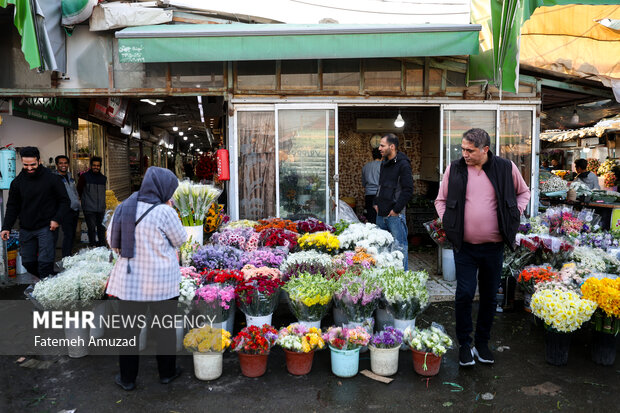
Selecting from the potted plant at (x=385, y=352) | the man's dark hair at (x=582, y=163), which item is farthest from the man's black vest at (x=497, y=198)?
the man's dark hair at (x=582, y=163)

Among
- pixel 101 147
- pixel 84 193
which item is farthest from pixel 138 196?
pixel 101 147

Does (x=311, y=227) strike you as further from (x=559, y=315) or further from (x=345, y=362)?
(x=559, y=315)

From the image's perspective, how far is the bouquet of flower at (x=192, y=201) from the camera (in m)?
5.90

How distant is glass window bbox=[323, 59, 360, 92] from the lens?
26.0 feet

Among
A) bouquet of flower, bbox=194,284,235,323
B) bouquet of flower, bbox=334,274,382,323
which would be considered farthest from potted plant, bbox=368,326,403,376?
bouquet of flower, bbox=194,284,235,323

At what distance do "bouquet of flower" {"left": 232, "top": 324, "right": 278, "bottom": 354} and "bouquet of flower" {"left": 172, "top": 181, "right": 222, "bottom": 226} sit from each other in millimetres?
2407

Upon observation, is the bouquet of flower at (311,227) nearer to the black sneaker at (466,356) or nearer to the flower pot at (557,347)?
the black sneaker at (466,356)

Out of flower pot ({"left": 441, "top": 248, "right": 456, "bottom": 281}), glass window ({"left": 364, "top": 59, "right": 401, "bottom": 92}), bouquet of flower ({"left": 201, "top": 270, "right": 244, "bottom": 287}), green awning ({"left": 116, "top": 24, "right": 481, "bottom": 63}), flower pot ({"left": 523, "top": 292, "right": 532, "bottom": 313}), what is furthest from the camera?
glass window ({"left": 364, "top": 59, "right": 401, "bottom": 92})

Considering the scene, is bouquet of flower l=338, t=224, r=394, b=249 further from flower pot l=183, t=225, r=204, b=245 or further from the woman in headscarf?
the woman in headscarf

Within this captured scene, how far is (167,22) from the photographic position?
767 centimetres

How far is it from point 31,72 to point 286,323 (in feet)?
19.8

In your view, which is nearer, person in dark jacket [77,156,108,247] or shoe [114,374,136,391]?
shoe [114,374,136,391]

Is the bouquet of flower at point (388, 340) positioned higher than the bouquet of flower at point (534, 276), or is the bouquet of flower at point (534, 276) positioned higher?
the bouquet of flower at point (534, 276)

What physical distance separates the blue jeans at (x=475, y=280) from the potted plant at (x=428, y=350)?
28 centimetres
